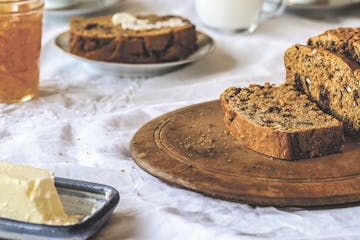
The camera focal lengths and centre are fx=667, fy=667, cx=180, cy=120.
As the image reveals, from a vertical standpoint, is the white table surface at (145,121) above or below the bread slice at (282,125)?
below

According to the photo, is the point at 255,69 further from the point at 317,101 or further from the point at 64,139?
the point at 64,139

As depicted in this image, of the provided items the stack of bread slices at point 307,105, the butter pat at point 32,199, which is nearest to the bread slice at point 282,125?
the stack of bread slices at point 307,105

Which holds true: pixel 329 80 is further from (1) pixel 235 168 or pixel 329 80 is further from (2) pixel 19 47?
(2) pixel 19 47

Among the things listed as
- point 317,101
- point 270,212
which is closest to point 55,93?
point 317,101

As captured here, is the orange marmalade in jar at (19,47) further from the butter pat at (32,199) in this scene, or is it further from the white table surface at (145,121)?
the butter pat at (32,199)

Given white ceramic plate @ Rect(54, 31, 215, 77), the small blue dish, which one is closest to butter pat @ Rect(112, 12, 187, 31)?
white ceramic plate @ Rect(54, 31, 215, 77)

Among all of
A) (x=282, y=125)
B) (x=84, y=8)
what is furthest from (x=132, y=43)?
(x=282, y=125)

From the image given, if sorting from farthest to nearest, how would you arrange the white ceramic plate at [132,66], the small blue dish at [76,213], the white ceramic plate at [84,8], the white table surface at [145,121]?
the white ceramic plate at [84,8]
the white ceramic plate at [132,66]
the white table surface at [145,121]
the small blue dish at [76,213]
